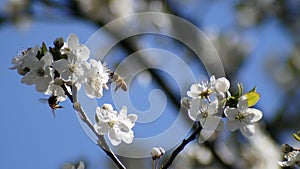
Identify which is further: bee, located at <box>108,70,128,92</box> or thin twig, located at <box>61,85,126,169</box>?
bee, located at <box>108,70,128,92</box>

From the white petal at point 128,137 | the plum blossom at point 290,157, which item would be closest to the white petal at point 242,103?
the plum blossom at point 290,157

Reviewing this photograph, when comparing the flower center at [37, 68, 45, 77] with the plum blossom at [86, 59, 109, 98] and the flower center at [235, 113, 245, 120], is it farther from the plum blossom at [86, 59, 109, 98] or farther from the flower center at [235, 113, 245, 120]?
the flower center at [235, 113, 245, 120]

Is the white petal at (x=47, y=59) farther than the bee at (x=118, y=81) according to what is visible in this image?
No

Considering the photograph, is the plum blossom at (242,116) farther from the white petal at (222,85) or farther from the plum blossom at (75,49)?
the plum blossom at (75,49)

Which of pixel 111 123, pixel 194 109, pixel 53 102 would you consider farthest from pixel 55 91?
pixel 194 109

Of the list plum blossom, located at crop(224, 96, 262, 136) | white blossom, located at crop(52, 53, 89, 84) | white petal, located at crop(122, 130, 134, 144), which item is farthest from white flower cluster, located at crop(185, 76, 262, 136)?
white blossom, located at crop(52, 53, 89, 84)

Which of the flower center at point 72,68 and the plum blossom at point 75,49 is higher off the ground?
the plum blossom at point 75,49

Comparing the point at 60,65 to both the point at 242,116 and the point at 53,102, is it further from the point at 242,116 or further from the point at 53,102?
the point at 242,116

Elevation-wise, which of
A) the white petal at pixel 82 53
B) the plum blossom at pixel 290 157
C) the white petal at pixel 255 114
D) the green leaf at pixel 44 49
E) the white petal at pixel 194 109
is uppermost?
the green leaf at pixel 44 49
